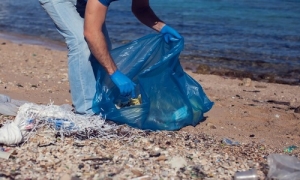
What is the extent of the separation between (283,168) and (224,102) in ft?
7.82

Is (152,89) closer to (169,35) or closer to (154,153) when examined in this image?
(169,35)

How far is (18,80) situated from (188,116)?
2.37m

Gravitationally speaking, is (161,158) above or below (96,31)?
below

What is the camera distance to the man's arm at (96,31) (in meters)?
3.84

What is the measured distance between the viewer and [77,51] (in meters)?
4.25

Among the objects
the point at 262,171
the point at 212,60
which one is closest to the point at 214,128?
the point at 262,171

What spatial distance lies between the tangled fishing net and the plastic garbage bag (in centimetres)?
110

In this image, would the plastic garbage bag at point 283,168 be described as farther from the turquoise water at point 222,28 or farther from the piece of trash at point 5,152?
the turquoise water at point 222,28

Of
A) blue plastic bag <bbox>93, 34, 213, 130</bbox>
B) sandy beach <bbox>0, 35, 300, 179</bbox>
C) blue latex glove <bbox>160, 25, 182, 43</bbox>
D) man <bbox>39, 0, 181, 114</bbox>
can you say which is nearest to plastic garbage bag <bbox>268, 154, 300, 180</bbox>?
sandy beach <bbox>0, 35, 300, 179</bbox>

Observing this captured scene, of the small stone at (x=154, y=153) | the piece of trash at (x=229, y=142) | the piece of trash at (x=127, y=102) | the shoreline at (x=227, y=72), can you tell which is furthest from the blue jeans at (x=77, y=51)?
the shoreline at (x=227, y=72)

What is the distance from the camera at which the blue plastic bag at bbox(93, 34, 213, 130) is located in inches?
164

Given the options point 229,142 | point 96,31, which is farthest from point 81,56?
point 229,142

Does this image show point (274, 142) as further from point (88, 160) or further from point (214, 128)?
point (88, 160)

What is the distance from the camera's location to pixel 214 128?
468 centimetres
